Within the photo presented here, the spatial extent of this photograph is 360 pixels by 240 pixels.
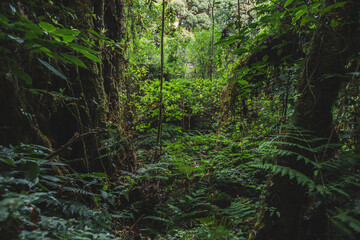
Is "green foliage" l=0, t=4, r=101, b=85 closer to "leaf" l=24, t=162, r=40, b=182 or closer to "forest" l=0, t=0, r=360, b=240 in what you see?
"forest" l=0, t=0, r=360, b=240

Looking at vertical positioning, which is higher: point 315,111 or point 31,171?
point 315,111

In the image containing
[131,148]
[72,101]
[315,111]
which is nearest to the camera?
[315,111]

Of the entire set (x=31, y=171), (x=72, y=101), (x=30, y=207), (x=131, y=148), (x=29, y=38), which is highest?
(x=29, y=38)

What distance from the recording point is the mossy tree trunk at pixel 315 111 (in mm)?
1234

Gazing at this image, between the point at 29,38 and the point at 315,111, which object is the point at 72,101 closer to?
the point at 29,38

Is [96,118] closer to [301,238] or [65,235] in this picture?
[65,235]

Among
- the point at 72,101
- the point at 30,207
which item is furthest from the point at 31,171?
the point at 72,101

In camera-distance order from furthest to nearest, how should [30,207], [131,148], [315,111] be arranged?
[131,148], [315,111], [30,207]

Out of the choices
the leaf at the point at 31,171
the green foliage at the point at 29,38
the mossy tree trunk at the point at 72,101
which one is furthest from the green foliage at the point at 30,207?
the green foliage at the point at 29,38

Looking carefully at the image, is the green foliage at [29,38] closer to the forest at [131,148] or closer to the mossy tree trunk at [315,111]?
the forest at [131,148]

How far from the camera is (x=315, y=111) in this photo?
133 centimetres

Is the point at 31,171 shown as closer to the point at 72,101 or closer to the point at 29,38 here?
the point at 29,38

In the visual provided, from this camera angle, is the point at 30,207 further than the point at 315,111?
No

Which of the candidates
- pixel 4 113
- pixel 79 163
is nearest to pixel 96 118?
pixel 79 163
